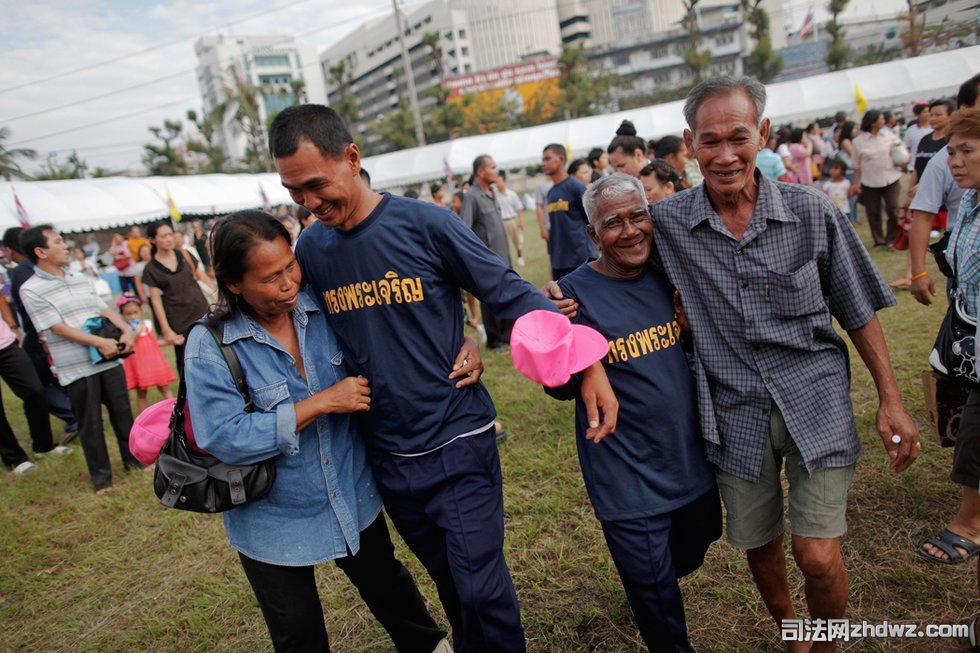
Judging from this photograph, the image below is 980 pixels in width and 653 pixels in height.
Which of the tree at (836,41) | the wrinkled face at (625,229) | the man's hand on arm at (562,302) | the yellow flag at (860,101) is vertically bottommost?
the man's hand on arm at (562,302)

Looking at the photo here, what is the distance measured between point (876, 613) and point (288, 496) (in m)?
2.42

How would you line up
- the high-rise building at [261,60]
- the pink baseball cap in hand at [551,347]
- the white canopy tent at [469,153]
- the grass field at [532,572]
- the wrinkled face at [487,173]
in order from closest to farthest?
the pink baseball cap in hand at [551,347] → the grass field at [532,572] → the wrinkled face at [487,173] → the white canopy tent at [469,153] → the high-rise building at [261,60]

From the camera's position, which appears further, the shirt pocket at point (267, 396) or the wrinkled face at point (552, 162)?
the wrinkled face at point (552, 162)

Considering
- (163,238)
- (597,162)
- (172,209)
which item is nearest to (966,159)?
(163,238)

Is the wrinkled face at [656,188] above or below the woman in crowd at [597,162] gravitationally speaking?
below

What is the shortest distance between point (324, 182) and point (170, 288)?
496 centimetres

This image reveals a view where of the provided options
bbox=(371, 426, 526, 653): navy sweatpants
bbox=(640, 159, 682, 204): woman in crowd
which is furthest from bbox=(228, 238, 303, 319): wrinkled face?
bbox=(640, 159, 682, 204): woman in crowd

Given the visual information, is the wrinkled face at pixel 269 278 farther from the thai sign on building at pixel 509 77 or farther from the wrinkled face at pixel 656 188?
the thai sign on building at pixel 509 77

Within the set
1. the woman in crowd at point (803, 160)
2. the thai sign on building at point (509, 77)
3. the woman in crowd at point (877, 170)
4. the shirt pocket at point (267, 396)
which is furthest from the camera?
the thai sign on building at point (509, 77)

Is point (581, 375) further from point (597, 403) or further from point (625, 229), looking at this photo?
point (625, 229)

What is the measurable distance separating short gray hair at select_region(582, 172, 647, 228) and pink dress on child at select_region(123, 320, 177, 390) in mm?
5397

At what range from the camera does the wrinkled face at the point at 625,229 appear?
83.4 inches

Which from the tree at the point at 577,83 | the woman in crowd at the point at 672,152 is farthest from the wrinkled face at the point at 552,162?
the tree at the point at 577,83

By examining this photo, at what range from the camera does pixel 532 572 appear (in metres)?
3.17
